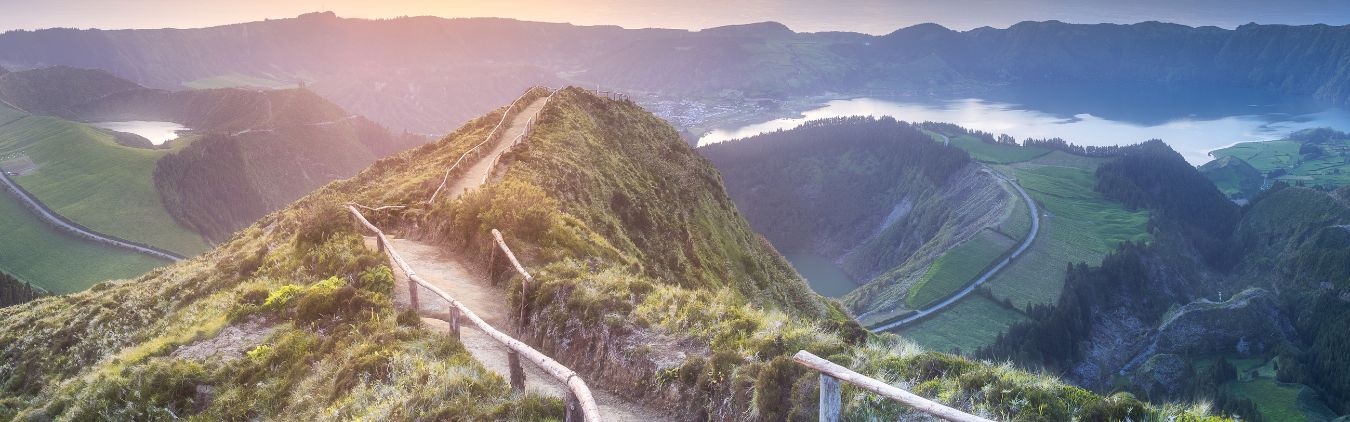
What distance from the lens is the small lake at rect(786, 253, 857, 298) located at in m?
170

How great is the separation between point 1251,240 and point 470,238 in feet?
695

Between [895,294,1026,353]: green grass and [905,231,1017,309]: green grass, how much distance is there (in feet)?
13.9

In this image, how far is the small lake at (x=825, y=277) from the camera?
557 ft

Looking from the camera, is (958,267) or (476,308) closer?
(476,308)

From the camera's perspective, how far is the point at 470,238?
22.9m

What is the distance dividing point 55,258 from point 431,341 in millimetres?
145779

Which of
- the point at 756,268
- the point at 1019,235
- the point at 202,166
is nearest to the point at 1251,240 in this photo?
the point at 1019,235

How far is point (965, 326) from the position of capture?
121m

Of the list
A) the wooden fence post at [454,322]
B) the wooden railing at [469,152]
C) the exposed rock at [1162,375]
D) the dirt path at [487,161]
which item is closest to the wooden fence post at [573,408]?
the wooden fence post at [454,322]

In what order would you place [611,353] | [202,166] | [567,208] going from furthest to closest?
[202,166] < [567,208] < [611,353]

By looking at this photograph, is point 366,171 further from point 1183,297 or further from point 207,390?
point 1183,297

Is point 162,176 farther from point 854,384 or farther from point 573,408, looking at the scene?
point 854,384

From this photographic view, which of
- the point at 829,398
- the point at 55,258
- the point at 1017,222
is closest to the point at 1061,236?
the point at 1017,222

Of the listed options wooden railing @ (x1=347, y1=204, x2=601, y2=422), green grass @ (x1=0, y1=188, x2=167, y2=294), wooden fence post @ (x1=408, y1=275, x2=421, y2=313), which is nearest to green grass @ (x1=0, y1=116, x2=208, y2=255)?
green grass @ (x1=0, y1=188, x2=167, y2=294)
